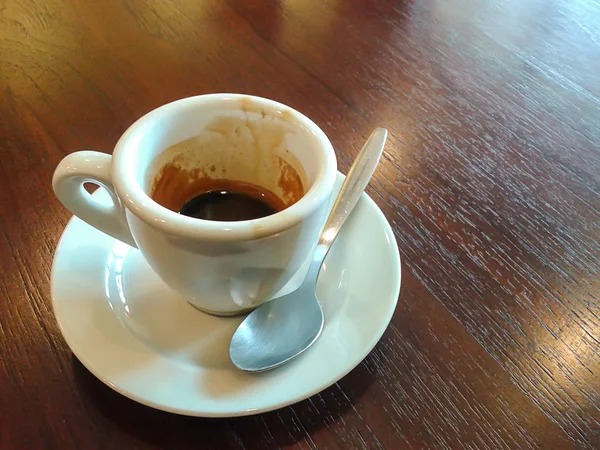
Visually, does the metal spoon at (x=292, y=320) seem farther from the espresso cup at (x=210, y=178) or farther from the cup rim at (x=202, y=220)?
the cup rim at (x=202, y=220)

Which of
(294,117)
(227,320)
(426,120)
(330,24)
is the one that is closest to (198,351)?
(227,320)

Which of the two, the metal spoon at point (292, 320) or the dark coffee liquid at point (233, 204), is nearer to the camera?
the metal spoon at point (292, 320)

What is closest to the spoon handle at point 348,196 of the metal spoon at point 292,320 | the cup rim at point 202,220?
the metal spoon at point 292,320

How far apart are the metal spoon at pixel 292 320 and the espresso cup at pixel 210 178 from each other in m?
0.02

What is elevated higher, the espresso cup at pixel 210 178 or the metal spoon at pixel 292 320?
the espresso cup at pixel 210 178

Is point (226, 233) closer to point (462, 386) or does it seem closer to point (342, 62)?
point (462, 386)

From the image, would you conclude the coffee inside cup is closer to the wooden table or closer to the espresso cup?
the espresso cup

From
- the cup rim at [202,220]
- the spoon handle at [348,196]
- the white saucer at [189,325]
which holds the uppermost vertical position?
the cup rim at [202,220]

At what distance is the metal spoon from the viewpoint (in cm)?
47

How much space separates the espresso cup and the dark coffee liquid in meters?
0.02

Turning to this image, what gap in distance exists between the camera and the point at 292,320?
20.3 inches

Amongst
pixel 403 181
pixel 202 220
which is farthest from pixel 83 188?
pixel 403 181

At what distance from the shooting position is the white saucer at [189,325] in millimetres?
441

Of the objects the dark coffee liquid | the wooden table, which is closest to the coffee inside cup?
the dark coffee liquid
